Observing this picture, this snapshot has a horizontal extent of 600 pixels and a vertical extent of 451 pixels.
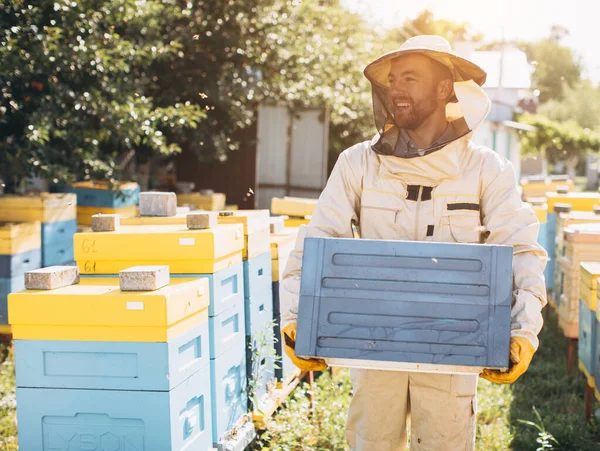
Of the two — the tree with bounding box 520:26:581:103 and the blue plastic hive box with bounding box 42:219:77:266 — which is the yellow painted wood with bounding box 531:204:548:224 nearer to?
the blue plastic hive box with bounding box 42:219:77:266

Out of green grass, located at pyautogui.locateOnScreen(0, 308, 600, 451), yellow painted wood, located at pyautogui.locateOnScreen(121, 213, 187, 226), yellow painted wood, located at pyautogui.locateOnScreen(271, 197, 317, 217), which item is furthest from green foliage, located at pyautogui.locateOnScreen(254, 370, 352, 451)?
yellow painted wood, located at pyautogui.locateOnScreen(271, 197, 317, 217)

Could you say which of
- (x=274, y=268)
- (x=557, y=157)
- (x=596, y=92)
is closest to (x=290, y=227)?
(x=274, y=268)

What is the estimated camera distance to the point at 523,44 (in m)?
37.5

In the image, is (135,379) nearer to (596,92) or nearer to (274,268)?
(274,268)

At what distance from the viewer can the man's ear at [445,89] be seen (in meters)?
2.62

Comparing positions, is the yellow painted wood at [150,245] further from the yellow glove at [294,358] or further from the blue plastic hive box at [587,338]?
the blue plastic hive box at [587,338]

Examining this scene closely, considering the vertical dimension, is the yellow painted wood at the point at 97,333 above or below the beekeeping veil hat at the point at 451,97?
below

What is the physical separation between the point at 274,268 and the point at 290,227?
104 cm

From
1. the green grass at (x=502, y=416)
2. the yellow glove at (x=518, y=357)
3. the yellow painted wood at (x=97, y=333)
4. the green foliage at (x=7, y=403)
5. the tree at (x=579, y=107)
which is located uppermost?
the tree at (x=579, y=107)

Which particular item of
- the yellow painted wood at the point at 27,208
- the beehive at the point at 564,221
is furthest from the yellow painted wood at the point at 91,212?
the beehive at the point at 564,221

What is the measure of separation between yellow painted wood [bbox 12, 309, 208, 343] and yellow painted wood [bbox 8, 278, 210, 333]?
0.01m

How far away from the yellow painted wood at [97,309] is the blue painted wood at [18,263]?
7.21 feet

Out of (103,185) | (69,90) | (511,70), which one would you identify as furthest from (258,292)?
(511,70)

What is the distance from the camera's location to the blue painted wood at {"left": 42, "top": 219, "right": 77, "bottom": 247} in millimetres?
5340
